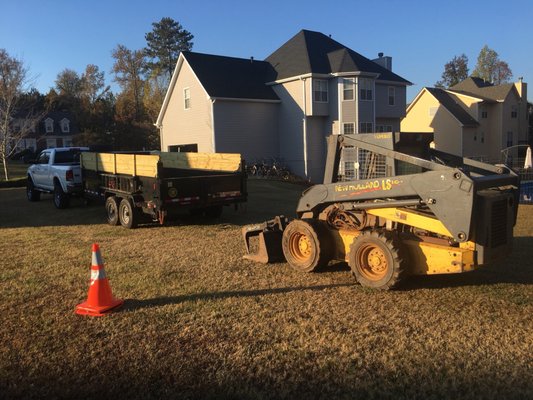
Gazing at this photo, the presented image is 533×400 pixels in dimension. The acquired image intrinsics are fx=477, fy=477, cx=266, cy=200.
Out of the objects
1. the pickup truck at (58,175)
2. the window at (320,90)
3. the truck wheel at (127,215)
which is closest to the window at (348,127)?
the window at (320,90)

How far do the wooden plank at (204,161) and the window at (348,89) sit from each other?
1931cm

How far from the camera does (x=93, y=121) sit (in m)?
49.8

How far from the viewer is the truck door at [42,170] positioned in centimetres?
1623

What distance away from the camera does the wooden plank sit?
11945 mm

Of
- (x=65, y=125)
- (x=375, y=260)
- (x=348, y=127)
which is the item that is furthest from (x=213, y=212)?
(x=65, y=125)

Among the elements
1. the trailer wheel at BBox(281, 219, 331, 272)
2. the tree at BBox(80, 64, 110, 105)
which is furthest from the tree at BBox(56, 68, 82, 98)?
the trailer wheel at BBox(281, 219, 331, 272)

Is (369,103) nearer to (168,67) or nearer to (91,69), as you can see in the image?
(168,67)

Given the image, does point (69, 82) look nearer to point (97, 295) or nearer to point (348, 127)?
point (348, 127)

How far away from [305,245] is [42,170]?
12.6m

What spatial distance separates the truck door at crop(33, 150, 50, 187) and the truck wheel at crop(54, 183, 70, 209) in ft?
3.68

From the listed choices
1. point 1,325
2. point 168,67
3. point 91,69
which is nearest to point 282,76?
point 1,325

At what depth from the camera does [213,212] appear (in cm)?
1262

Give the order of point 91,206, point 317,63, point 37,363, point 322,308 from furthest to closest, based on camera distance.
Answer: point 317,63
point 91,206
point 322,308
point 37,363

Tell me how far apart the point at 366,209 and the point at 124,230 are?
665cm
